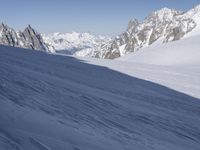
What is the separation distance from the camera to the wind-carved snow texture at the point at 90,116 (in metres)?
4.86

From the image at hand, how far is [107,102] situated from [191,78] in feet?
27.6

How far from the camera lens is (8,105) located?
223 inches

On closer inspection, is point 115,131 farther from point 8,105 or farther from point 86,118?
point 8,105

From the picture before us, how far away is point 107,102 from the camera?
8.69 m

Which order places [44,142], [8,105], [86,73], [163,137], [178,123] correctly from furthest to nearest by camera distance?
[86,73], [178,123], [163,137], [8,105], [44,142]

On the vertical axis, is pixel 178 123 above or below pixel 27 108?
below

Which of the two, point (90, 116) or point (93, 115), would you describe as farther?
point (93, 115)

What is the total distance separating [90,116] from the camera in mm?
6969

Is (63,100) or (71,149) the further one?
(63,100)

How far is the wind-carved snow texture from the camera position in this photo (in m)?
4.86

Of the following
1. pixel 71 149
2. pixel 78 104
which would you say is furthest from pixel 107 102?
pixel 71 149

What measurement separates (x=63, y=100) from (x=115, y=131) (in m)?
1.57

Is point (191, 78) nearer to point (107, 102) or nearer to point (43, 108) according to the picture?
point (107, 102)

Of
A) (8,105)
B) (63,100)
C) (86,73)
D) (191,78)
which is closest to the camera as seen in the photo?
(8,105)
